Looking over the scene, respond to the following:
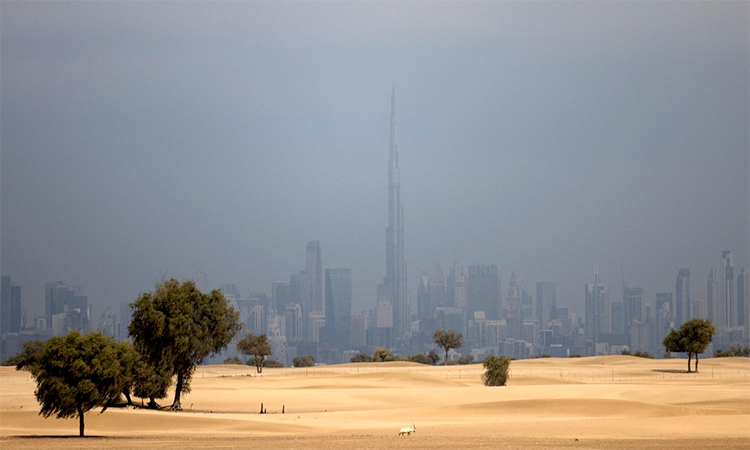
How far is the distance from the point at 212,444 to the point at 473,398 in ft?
90.2

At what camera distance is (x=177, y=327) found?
4959 centimetres

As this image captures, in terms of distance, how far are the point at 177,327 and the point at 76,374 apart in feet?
45.2

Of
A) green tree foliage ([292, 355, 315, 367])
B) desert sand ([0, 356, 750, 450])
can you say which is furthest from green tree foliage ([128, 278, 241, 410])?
green tree foliage ([292, 355, 315, 367])

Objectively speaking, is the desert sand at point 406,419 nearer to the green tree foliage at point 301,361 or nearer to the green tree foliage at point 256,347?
the green tree foliage at point 256,347

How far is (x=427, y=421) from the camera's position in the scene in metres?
43.9

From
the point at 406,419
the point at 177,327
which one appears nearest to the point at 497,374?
the point at 406,419

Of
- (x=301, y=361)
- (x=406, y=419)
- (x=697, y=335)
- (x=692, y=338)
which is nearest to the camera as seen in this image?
(x=406, y=419)

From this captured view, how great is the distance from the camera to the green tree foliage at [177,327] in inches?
1953

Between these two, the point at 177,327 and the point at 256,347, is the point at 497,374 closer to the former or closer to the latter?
the point at 177,327

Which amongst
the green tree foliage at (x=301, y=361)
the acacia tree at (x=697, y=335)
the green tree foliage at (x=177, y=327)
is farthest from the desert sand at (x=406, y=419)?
the green tree foliage at (x=301, y=361)

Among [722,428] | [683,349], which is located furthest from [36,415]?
[683,349]

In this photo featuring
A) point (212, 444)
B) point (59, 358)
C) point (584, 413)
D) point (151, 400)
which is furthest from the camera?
point (151, 400)

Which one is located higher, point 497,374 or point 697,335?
point 697,335

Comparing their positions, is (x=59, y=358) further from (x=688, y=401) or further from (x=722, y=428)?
(x=688, y=401)
